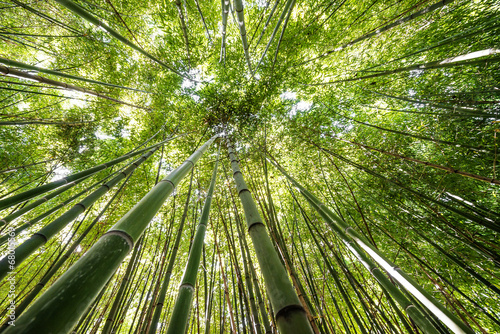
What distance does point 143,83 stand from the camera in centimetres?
378

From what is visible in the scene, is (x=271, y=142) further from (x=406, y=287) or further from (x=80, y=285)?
(x=80, y=285)

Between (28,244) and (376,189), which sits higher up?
(376,189)

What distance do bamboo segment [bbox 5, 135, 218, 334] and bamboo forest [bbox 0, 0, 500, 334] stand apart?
23.1 inches

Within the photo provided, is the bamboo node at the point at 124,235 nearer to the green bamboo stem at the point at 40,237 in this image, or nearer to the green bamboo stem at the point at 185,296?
the green bamboo stem at the point at 185,296

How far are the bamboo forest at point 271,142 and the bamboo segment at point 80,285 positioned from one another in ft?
1.92

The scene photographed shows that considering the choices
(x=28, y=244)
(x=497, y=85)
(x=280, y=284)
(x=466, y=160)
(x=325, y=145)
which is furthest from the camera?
(x=325, y=145)

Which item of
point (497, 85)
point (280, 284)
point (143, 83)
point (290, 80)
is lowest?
point (280, 284)

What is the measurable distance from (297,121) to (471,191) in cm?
289

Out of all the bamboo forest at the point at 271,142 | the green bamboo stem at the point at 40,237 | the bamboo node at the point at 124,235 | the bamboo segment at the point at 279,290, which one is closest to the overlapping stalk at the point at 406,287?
the bamboo forest at the point at 271,142

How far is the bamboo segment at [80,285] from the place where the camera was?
14.9 inches

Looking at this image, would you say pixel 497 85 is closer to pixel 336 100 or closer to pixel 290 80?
pixel 336 100

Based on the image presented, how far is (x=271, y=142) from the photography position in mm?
3904

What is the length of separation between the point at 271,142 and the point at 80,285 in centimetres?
367

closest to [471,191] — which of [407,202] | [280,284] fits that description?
[407,202]
